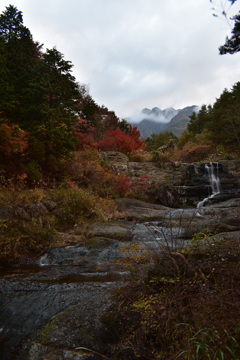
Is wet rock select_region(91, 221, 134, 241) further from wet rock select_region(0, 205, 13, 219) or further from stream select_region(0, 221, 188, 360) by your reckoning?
wet rock select_region(0, 205, 13, 219)

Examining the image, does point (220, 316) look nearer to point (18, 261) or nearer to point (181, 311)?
point (181, 311)

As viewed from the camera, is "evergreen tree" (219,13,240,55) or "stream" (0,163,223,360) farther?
"evergreen tree" (219,13,240,55)

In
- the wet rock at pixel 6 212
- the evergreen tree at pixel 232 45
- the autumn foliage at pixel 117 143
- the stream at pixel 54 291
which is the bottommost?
the stream at pixel 54 291

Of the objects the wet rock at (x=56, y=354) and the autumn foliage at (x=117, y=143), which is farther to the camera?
the autumn foliage at (x=117, y=143)

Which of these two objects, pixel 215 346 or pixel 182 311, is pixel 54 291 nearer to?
pixel 182 311

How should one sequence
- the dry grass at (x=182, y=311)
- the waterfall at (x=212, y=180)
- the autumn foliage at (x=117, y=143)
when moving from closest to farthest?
1. the dry grass at (x=182, y=311)
2. the waterfall at (x=212, y=180)
3. the autumn foliage at (x=117, y=143)

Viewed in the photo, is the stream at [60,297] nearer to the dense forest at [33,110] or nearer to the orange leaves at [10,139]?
the orange leaves at [10,139]

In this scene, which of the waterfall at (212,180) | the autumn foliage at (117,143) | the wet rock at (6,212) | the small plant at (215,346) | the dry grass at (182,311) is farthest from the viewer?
the autumn foliage at (117,143)

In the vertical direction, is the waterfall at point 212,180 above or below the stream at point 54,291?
above

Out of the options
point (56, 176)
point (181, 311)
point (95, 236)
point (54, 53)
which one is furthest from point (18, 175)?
point (181, 311)

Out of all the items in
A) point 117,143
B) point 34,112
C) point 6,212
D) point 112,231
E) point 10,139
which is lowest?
point 112,231

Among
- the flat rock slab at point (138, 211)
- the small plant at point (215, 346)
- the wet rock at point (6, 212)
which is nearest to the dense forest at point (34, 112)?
the wet rock at point (6, 212)

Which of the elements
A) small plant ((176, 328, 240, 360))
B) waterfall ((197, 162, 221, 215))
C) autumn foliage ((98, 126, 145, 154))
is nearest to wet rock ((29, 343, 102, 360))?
small plant ((176, 328, 240, 360))

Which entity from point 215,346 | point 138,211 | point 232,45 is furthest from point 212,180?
point 215,346
